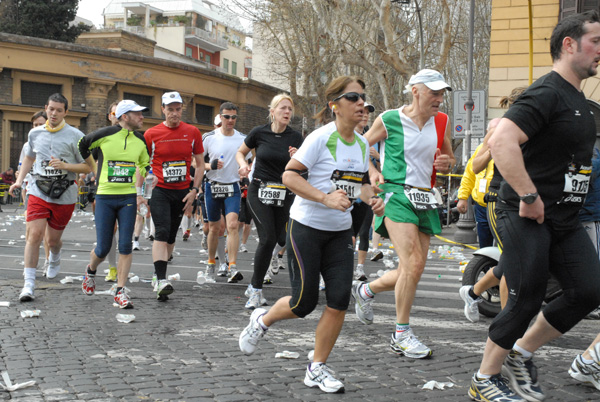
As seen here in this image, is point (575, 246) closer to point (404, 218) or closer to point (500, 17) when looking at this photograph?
point (404, 218)

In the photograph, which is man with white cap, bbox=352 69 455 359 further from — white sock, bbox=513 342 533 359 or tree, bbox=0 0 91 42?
tree, bbox=0 0 91 42

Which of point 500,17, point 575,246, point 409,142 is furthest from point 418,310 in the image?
point 500,17

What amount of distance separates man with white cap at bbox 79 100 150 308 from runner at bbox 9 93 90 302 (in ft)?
1.75

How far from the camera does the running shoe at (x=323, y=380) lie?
439 cm

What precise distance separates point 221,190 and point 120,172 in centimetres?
194

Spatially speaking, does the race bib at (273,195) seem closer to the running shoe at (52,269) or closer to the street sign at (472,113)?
the running shoe at (52,269)

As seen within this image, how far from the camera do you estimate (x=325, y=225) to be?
469 cm

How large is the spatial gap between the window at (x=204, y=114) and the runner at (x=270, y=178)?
35827 millimetres

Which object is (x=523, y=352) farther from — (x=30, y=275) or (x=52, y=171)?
(x=52, y=171)

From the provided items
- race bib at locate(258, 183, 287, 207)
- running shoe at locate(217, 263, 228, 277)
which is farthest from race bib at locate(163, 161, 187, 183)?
running shoe at locate(217, 263, 228, 277)

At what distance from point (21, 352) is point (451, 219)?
64.9 ft

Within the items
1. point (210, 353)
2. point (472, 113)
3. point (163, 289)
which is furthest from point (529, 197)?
point (472, 113)

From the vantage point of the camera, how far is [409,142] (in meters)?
5.77

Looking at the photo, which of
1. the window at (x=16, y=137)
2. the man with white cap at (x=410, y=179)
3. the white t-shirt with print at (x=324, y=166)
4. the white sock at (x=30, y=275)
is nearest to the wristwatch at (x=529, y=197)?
the white t-shirt with print at (x=324, y=166)
